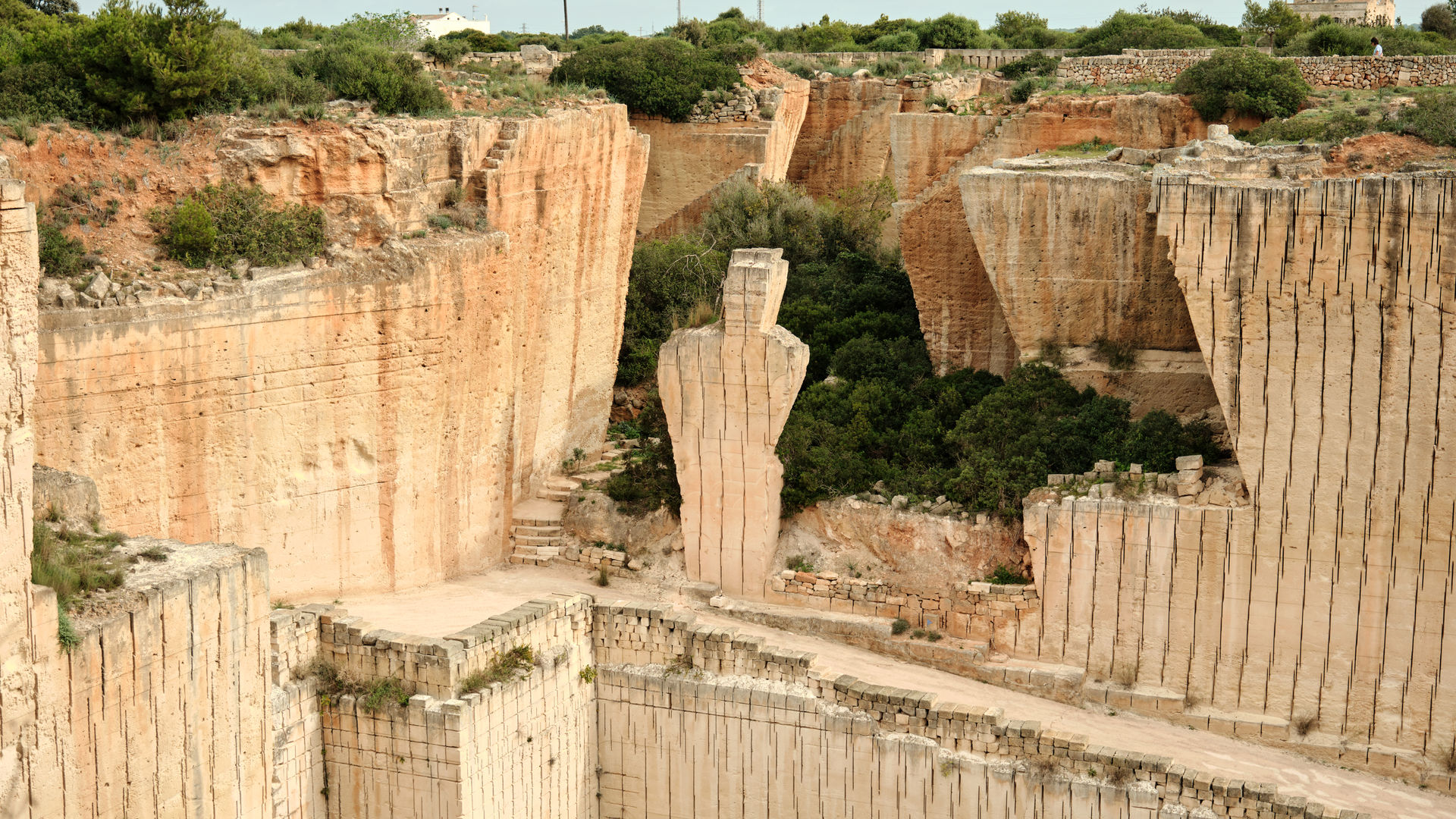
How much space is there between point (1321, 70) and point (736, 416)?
43.5 ft

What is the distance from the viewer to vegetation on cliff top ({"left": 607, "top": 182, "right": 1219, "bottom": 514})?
56.6 ft

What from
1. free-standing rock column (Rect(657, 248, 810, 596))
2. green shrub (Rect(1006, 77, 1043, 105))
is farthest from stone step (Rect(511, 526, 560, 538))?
green shrub (Rect(1006, 77, 1043, 105))

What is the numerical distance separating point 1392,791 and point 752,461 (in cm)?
686

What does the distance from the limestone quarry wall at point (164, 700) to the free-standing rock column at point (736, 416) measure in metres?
6.34

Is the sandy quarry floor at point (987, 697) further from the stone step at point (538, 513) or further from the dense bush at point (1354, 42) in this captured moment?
the dense bush at point (1354, 42)

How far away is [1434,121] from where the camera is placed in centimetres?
1952

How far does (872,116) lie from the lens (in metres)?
30.9

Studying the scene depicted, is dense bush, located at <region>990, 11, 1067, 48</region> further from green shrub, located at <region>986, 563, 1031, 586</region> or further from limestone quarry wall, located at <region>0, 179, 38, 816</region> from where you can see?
limestone quarry wall, located at <region>0, 179, 38, 816</region>

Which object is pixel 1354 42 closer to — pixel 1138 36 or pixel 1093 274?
pixel 1138 36

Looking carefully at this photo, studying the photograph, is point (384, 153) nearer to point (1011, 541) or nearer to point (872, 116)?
point (1011, 541)

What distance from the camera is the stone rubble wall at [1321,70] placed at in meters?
25.0

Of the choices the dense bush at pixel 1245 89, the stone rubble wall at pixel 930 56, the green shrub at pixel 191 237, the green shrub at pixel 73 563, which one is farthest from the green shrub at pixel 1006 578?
the stone rubble wall at pixel 930 56

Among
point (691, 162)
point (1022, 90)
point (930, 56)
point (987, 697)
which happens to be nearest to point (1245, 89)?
point (1022, 90)

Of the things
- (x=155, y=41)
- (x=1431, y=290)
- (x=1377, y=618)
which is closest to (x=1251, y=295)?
(x=1431, y=290)
